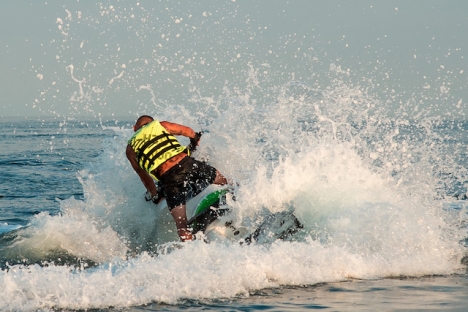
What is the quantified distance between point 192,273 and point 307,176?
2655 millimetres

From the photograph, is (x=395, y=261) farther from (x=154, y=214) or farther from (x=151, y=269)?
(x=154, y=214)

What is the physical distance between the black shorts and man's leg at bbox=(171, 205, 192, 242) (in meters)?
0.07

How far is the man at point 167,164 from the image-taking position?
7.32m

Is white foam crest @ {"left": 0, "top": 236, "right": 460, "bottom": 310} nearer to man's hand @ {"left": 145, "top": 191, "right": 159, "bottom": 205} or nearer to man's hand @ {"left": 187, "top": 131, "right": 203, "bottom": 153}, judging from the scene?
man's hand @ {"left": 145, "top": 191, "right": 159, "bottom": 205}

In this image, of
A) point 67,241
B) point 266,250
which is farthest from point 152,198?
point 266,250

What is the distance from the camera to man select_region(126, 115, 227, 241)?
732cm

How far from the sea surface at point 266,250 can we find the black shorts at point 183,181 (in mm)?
549

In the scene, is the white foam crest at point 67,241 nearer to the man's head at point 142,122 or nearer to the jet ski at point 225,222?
the jet ski at point 225,222

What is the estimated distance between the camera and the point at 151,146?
7.31 meters

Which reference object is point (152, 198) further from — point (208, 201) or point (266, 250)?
point (266, 250)

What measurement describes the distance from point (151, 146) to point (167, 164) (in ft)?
0.97

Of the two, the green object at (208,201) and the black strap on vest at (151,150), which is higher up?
the black strap on vest at (151,150)

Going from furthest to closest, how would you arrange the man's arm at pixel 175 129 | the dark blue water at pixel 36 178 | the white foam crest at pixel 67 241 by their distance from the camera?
the dark blue water at pixel 36 178
the white foam crest at pixel 67 241
the man's arm at pixel 175 129

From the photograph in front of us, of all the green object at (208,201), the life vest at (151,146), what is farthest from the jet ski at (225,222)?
the life vest at (151,146)
